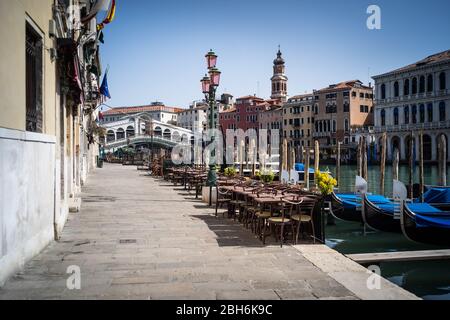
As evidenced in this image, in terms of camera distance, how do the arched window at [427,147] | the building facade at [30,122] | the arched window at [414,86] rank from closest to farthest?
the building facade at [30,122] < the arched window at [427,147] < the arched window at [414,86]

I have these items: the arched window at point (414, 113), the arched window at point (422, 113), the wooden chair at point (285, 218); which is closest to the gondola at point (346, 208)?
the wooden chair at point (285, 218)

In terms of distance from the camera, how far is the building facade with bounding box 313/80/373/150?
189ft

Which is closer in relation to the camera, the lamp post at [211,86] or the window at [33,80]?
the window at [33,80]

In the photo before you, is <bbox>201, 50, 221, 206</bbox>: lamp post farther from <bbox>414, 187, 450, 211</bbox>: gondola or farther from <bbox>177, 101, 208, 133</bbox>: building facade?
<bbox>177, 101, 208, 133</bbox>: building facade

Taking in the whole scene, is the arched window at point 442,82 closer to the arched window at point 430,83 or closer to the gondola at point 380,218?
the arched window at point 430,83

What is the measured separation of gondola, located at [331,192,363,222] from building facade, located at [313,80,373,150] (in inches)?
1853

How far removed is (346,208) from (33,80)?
8.46 metres

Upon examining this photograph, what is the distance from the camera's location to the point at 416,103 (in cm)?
4762

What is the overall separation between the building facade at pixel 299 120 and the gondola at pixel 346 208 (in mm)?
51365

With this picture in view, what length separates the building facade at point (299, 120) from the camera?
208 feet

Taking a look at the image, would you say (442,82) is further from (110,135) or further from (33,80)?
(110,135)
